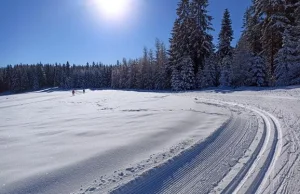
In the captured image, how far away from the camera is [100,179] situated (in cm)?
384

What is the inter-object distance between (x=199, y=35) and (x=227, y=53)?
5.17 m

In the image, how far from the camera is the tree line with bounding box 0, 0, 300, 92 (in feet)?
69.4

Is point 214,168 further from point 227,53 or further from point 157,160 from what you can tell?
point 227,53

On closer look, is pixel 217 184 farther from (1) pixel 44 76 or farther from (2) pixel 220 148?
(1) pixel 44 76

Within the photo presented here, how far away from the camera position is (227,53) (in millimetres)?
34250

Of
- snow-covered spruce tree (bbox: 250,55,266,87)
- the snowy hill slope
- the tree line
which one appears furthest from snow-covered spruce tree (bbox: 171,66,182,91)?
the snowy hill slope

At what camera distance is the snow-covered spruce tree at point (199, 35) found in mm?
33469

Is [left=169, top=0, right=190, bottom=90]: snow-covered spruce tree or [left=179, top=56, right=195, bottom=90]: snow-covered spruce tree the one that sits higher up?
[left=169, top=0, right=190, bottom=90]: snow-covered spruce tree

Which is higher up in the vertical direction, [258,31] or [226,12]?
[226,12]

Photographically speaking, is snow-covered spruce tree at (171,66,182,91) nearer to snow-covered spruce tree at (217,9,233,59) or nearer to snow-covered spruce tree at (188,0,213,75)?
snow-covered spruce tree at (188,0,213,75)

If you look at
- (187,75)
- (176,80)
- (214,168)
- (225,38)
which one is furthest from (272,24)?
(214,168)

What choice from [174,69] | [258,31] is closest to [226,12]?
[258,31]

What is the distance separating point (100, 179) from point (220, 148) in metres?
2.90

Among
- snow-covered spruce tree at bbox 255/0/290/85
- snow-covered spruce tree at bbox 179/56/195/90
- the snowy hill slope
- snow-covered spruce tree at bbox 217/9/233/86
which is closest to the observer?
the snowy hill slope
